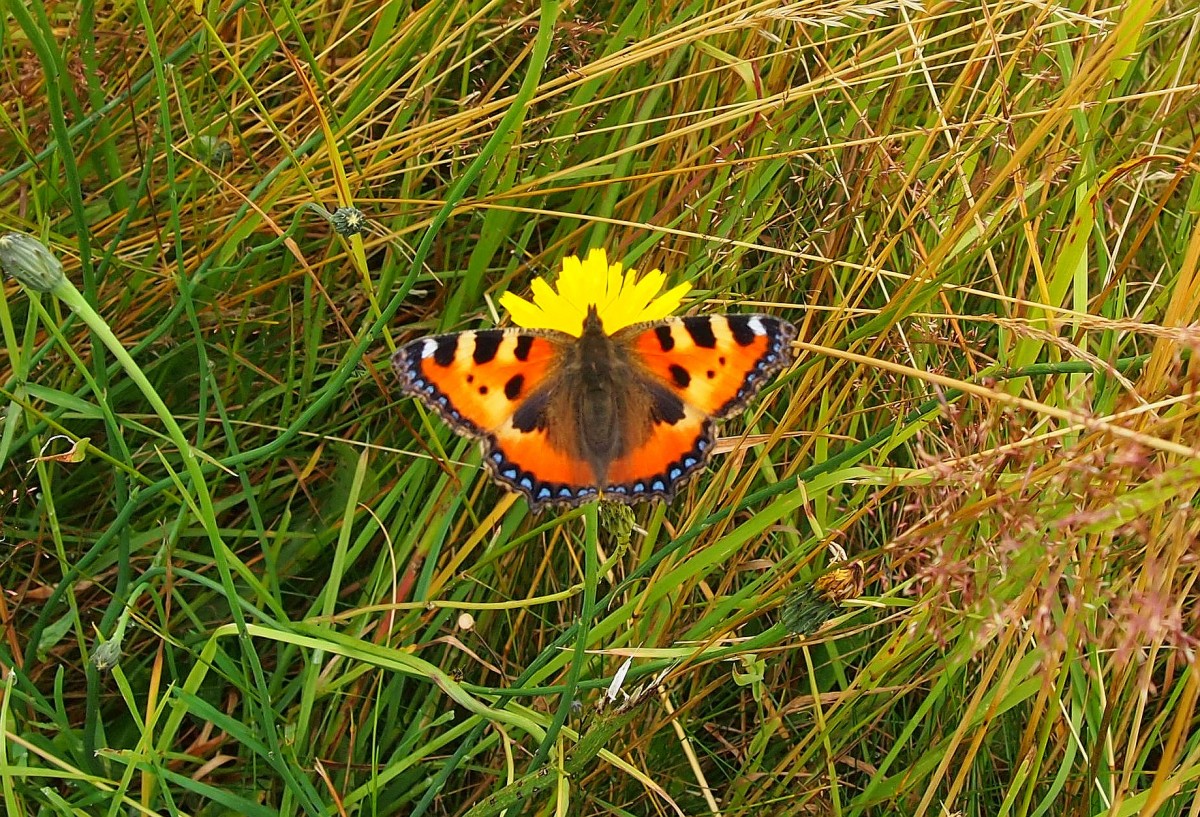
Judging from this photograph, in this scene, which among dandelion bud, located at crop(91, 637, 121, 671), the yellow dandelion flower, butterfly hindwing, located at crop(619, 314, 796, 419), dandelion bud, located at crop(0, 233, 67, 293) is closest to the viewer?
dandelion bud, located at crop(0, 233, 67, 293)

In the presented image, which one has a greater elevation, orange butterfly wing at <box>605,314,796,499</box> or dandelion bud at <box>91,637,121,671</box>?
orange butterfly wing at <box>605,314,796,499</box>

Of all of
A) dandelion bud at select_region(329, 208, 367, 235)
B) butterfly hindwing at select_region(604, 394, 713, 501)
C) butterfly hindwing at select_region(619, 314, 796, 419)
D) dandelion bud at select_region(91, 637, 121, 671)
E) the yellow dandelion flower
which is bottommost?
dandelion bud at select_region(91, 637, 121, 671)

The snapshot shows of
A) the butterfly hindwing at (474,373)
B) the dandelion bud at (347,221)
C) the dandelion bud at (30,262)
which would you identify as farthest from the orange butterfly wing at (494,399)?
the dandelion bud at (30,262)

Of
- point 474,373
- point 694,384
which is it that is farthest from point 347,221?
point 694,384

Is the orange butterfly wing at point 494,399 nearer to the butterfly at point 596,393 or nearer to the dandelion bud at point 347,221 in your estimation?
→ the butterfly at point 596,393

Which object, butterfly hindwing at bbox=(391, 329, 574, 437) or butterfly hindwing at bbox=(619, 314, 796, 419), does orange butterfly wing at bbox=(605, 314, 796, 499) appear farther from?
butterfly hindwing at bbox=(391, 329, 574, 437)

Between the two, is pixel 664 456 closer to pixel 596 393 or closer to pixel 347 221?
pixel 596 393

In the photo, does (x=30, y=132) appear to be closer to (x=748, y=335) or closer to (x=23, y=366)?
(x=23, y=366)

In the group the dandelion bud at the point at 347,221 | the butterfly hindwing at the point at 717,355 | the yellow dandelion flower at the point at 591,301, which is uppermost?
the dandelion bud at the point at 347,221

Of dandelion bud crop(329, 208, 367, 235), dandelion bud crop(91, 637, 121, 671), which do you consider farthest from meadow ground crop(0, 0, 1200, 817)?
dandelion bud crop(329, 208, 367, 235)
